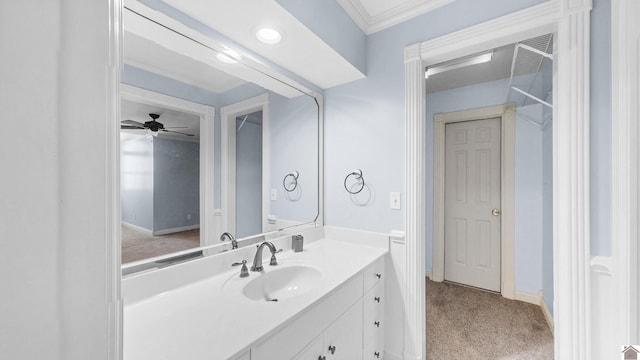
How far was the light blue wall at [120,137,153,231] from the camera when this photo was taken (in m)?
0.98

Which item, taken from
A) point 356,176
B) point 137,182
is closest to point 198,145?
point 137,182

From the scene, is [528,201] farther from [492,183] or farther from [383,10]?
[383,10]

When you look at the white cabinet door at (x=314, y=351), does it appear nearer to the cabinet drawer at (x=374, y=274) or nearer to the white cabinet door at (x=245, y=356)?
the white cabinet door at (x=245, y=356)

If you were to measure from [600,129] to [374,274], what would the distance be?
1.32 metres

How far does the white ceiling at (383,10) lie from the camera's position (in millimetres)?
1608

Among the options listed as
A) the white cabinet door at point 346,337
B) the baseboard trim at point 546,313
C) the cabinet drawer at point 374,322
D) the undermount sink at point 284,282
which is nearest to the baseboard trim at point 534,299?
the baseboard trim at point 546,313

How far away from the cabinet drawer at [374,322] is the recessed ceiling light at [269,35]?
1.49 metres

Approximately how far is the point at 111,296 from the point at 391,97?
69.6 inches

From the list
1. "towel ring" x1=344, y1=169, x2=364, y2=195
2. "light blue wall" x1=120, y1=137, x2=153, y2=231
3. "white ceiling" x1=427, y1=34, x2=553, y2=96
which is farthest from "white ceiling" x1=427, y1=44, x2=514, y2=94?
"light blue wall" x1=120, y1=137, x2=153, y2=231

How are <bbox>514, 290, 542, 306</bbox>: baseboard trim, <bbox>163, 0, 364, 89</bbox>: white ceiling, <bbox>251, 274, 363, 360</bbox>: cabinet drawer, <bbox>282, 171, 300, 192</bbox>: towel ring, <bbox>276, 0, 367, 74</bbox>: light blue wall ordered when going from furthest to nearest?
1. <bbox>514, 290, 542, 306</bbox>: baseboard trim
2. <bbox>282, 171, 300, 192</bbox>: towel ring
3. <bbox>276, 0, 367, 74</bbox>: light blue wall
4. <bbox>163, 0, 364, 89</bbox>: white ceiling
5. <bbox>251, 274, 363, 360</bbox>: cabinet drawer

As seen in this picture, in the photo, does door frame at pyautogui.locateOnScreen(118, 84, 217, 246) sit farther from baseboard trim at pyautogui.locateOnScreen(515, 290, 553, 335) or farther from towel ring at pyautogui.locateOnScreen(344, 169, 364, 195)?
baseboard trim at pyautogui.locateOnScreen(515, 290, 553, 335)

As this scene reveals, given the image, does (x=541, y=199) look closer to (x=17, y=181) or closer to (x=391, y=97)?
(x=391, y=97)

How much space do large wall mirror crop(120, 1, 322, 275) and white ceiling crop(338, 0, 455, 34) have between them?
1.92 feet

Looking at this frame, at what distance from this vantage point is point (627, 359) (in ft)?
3.58
